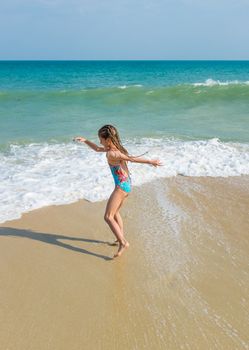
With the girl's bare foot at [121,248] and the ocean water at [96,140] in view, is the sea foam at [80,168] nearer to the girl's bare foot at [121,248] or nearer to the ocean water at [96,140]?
the ocean water at [96,140]

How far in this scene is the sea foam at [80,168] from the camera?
239 inches

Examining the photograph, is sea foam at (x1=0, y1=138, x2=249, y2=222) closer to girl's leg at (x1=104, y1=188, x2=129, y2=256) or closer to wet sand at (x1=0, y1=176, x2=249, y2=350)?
wet sand at (x1=0, y1=176, x2=249, y2=350)

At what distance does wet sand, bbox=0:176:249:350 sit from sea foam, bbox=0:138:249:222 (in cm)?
48

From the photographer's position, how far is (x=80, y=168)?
758 centimetres

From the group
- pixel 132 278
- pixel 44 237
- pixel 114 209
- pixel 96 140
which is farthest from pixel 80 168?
pixel 132 278

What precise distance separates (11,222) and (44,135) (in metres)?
6.83

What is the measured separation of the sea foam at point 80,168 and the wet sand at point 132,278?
0.48 m

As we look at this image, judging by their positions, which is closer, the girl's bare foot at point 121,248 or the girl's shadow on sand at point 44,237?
the girl's bare foot at point 121,248

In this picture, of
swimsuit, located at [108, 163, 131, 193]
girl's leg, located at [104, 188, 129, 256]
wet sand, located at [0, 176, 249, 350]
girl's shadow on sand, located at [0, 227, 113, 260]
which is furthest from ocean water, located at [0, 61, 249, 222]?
swimsuit, located at [108, 163, 131, 193]

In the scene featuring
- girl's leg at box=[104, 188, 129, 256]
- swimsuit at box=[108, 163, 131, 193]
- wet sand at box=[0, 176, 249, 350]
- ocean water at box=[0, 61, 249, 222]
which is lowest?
ocean water at box=[0, 61, 249, 222]

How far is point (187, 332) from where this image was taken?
3021 millimetres

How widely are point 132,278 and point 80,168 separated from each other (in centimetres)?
402

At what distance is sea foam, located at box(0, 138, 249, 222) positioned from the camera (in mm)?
6070

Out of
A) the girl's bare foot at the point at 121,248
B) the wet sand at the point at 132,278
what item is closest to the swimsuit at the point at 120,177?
the girl's bare foot at the point at 121,248
